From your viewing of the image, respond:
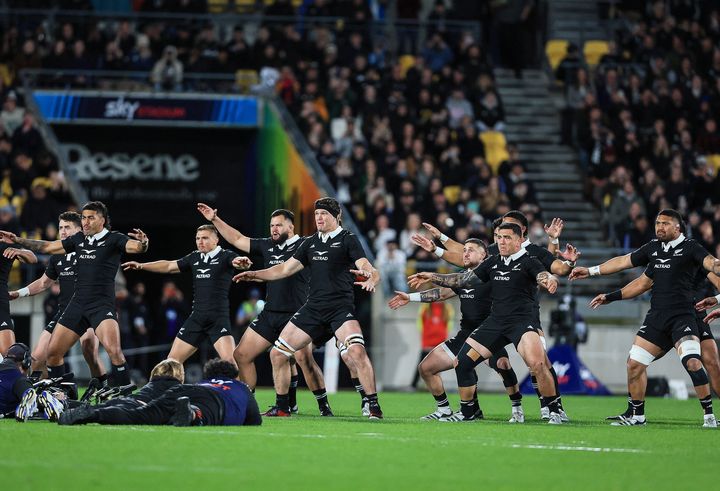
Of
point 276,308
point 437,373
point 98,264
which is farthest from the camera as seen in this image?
point 276,308

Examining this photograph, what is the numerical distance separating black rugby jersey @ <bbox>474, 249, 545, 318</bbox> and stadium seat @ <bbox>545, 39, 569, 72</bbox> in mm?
20283

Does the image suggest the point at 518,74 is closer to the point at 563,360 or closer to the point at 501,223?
the point at 563,360

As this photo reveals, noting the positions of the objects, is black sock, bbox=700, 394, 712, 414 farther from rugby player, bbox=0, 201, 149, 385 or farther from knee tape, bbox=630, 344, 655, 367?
rugby player, bbox=0, 201, 149, 385

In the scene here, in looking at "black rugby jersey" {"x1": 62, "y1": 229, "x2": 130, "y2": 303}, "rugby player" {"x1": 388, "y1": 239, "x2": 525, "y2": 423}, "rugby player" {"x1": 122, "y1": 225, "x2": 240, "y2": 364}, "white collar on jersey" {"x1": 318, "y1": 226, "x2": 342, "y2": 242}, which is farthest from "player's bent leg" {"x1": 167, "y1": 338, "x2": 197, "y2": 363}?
"rugby player" {"x1": 388, "y1": 239, "x2": 525, "y2": 423}

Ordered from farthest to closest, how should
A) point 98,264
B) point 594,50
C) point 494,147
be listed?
point 594,50, point 494,147, point 98,264

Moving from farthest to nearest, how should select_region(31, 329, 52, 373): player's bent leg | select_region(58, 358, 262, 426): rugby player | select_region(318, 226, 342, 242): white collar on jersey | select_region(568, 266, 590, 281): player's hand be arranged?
1. select_region(31, 329, 52, 373): player's bent leg
2. select_region(318, 226, 342, 242): white collar on jersey
3. select_region(568, 266, 590, 281): player's hand
4. select_region(58, 358, 262, 426): rugby player

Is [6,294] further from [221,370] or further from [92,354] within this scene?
[221,370]

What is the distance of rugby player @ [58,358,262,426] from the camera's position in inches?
484

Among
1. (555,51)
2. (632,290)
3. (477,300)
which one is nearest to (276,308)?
(477,300)

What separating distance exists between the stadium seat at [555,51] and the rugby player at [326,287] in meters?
20.3

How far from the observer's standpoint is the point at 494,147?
30.6 m

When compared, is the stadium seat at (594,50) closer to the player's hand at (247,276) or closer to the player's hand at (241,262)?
the player's hand at (241,262)

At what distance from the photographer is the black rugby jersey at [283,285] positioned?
16.3 m

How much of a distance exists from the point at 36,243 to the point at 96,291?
4.31 feet
